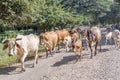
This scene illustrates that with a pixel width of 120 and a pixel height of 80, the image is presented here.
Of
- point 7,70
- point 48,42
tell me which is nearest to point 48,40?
point 48,42

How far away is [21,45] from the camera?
1619cm

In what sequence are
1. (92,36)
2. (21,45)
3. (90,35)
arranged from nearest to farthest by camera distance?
(21,45)
(90,35)
(92,36)

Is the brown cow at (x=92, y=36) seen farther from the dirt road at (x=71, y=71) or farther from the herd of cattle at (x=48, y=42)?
the dirt road at (x=71, y=71)

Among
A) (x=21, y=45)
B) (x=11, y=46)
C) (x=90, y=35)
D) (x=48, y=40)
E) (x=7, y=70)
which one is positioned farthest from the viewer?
(x=48, y=40)

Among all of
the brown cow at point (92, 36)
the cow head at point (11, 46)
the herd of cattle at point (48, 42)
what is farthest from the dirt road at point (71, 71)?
the brown cow at point (92, 36)

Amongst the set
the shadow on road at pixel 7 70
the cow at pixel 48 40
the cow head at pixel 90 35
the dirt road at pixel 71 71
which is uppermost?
the cow head at pixel 90 35

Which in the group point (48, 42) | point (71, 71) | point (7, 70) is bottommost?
point (7, 70)

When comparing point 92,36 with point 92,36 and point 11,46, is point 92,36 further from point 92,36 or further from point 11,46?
point 11,46

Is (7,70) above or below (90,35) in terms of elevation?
below

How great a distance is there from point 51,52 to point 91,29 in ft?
11.2

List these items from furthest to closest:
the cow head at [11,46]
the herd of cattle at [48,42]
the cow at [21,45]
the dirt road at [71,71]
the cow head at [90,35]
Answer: the cow head at [90,35]
the herd of cattle at [48,42]
the cow at [21,45]
the cow head at [11,46]
the dirt road at [71,71]

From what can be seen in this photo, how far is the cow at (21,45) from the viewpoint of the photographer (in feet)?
50.0

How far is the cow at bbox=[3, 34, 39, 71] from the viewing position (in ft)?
50.0

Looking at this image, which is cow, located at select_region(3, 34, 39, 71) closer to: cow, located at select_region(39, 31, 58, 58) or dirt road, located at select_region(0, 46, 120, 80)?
dirt road, located at select_region(0, 46, 120, 80)
